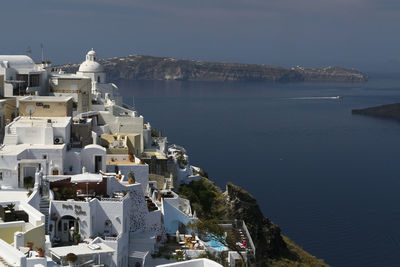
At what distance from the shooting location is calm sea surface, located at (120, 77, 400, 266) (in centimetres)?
3769

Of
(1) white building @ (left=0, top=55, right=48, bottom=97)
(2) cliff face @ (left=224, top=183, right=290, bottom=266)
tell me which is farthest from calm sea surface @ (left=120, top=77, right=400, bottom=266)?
(1) white building @ (left=0, top=55, right=48, bottom=97)

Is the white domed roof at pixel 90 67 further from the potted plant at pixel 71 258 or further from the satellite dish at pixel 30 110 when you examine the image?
the potted plant at pixel 71 258

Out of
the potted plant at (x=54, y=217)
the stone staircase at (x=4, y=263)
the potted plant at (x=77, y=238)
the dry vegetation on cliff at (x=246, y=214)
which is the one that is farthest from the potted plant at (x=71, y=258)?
the dry vegetation on cliff at (x=246, y=214)

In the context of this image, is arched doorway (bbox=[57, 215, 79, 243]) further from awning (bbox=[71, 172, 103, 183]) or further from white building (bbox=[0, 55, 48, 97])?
white building (bbox=[0, 55, 48, 97])

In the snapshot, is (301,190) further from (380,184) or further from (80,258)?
(80,258)

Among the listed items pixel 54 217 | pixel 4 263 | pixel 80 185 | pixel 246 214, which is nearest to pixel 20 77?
pixel 246 214

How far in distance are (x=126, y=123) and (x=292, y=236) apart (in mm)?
12570

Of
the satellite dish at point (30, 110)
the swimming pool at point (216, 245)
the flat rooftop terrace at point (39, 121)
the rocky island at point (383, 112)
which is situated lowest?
the rocky island at point (383, 112)

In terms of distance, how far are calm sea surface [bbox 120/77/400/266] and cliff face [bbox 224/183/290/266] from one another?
5.84 m

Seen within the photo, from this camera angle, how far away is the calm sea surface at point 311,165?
3769 centimetres

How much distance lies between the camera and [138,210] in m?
19.7

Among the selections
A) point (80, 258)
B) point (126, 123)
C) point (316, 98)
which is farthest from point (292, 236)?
point (316, 98)

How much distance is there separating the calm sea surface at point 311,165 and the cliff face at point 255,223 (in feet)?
19.2

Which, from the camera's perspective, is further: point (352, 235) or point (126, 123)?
point (352, 235)
